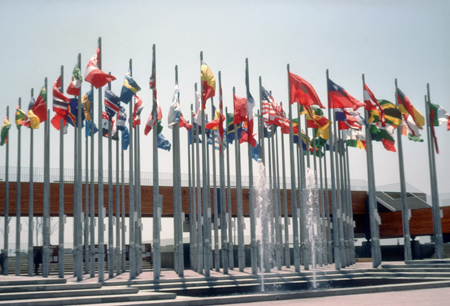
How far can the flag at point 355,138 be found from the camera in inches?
1244

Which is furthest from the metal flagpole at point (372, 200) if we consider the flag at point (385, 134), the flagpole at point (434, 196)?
the flagpole at point (434, 196)

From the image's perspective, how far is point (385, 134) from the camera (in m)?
30.0

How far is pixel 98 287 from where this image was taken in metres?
17.8

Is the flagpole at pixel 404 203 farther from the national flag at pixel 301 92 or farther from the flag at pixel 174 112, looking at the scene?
the flag at pixel 174 112

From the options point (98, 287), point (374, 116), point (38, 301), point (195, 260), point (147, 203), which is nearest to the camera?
point (38, 301)

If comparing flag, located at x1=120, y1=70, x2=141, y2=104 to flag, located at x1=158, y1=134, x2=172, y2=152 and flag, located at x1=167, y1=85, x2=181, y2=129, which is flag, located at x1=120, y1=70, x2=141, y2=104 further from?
flag, located at x1=158, y1=134, x2=172, y2=152

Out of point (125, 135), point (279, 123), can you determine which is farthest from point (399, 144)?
point (125, 135)

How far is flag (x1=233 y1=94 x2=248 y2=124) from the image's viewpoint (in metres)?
25.8

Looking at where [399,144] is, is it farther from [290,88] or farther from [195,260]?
[195,260]

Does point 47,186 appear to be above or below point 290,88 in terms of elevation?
below

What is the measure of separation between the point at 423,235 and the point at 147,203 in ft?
70.8

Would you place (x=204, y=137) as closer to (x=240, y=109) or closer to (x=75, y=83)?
(x=240, y=109)

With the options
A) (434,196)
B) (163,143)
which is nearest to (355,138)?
(434,196)

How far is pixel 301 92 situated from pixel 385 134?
7.22 meters
